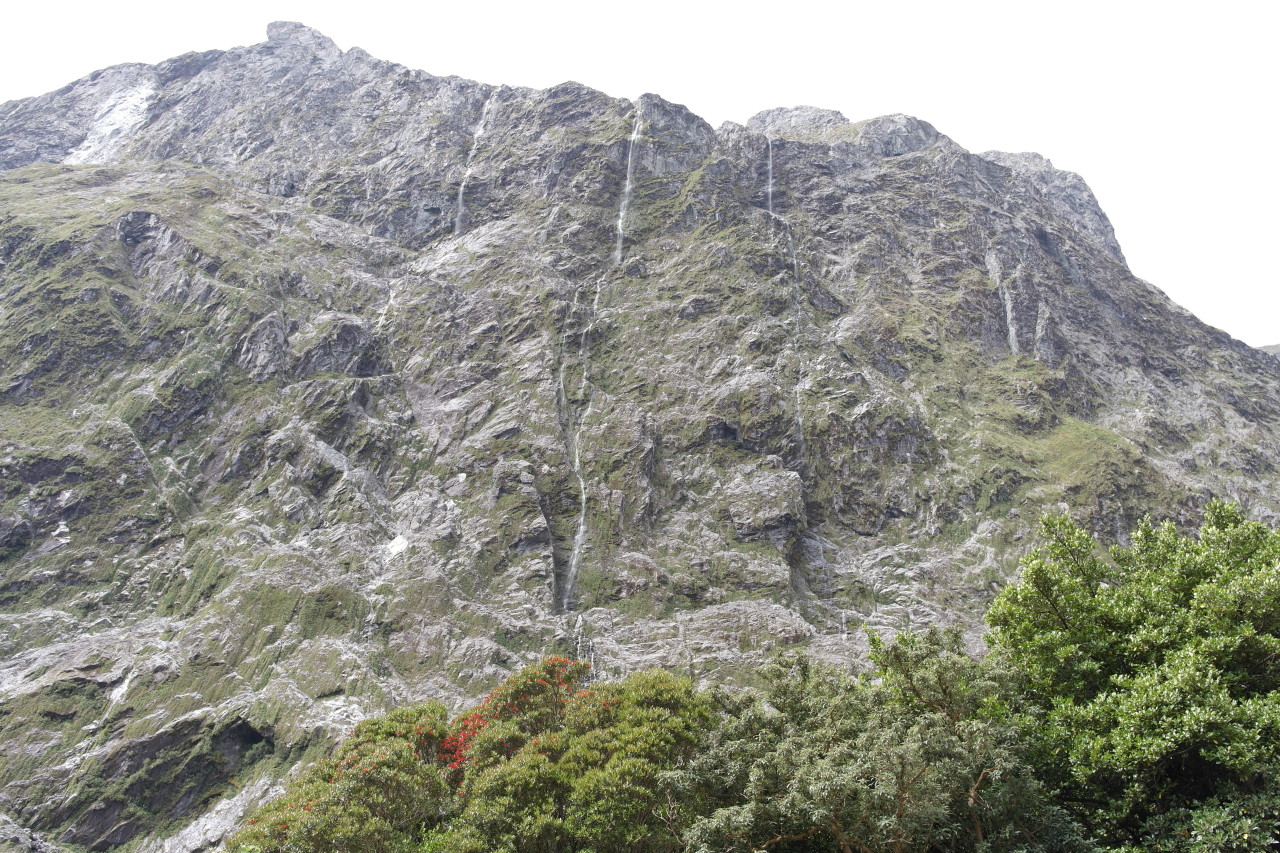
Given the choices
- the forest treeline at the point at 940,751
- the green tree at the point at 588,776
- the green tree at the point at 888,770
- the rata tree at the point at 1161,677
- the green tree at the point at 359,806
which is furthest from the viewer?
the green tree at the point at 359,806

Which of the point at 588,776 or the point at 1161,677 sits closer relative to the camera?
the point at 1161,677

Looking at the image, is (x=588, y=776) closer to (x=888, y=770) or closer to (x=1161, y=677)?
(x=888, y=770)

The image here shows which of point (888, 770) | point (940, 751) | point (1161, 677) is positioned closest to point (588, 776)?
point (888, 770)

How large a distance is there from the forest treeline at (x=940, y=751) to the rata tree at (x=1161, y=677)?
4.7 inches

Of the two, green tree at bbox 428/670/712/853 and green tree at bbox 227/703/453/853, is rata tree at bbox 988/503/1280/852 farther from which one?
green tree at bbox 227/703/453/853

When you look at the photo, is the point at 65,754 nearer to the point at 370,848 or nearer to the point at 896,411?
the point at 370,848

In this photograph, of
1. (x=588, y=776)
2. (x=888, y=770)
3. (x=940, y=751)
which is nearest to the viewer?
(x=888, y=770)

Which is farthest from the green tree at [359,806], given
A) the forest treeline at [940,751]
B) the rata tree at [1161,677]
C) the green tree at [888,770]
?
the rata tree at [1161,677]

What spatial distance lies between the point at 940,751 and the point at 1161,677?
501 inches

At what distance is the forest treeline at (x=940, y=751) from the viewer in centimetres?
3120

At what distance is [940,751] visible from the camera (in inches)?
1249

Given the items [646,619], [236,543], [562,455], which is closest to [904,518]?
[646,619]

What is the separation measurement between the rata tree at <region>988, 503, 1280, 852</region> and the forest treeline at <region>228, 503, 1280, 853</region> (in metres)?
0.12

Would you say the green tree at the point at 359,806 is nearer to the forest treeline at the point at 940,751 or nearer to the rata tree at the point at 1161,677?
the forest treeline at the point at 940,751
